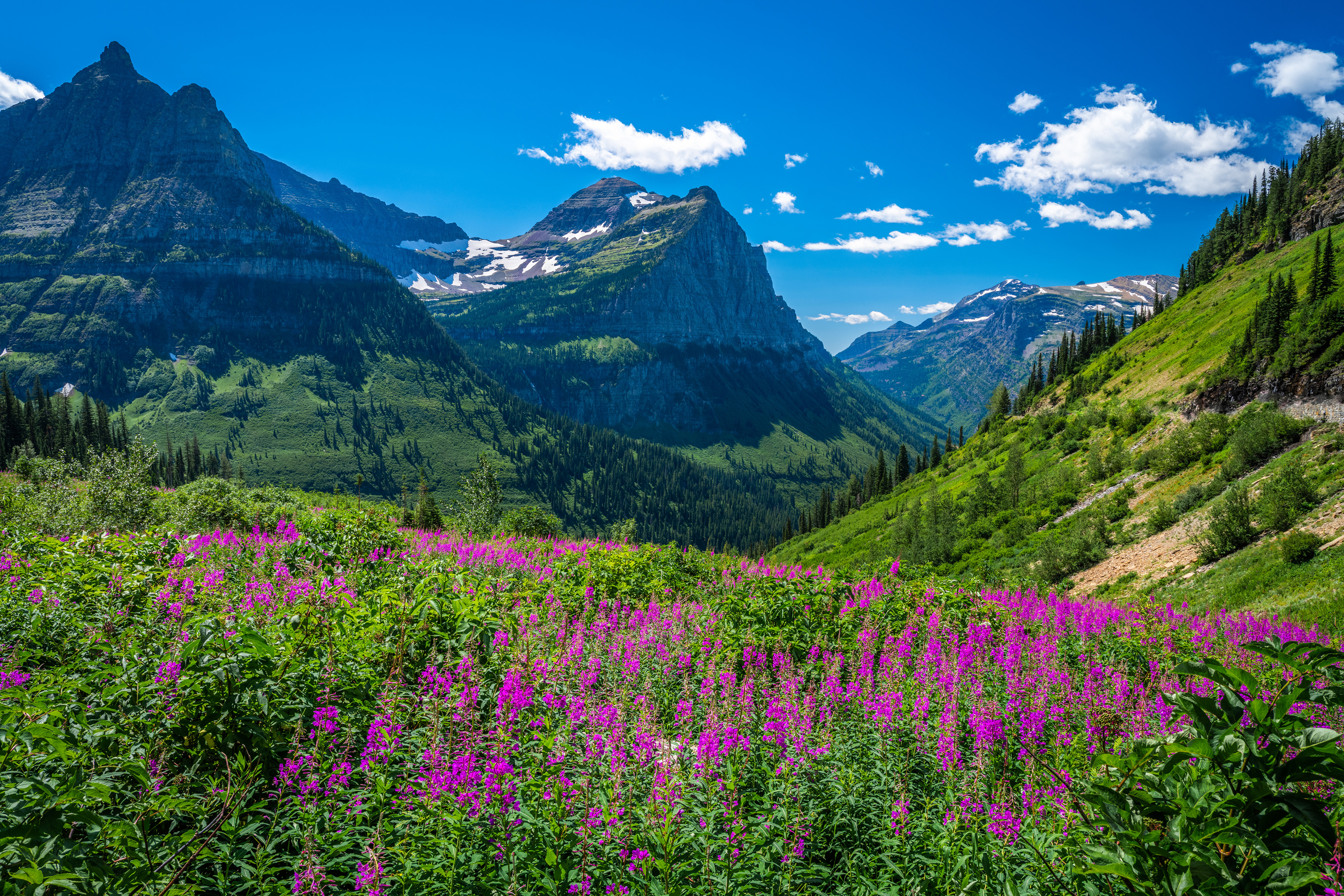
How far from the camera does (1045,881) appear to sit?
4418mm

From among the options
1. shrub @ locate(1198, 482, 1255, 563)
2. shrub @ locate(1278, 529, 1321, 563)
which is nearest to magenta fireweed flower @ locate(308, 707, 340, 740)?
shrub @ locate(1278, 529, 1321, 563)

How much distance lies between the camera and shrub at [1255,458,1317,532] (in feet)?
73.6

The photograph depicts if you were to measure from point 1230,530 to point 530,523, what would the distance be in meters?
36.6

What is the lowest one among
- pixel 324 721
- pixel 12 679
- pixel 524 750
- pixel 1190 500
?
pixel 1190 500

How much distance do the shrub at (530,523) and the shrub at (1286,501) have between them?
33507 mm

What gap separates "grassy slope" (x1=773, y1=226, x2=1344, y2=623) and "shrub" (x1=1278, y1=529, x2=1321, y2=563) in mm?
428

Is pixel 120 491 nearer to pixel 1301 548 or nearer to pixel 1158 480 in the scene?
pixel 1301 548

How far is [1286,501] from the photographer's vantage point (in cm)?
2272

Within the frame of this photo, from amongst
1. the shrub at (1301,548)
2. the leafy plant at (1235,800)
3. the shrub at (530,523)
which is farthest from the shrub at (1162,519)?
the leafy plant at (1235,800)

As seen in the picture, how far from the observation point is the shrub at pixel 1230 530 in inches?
922

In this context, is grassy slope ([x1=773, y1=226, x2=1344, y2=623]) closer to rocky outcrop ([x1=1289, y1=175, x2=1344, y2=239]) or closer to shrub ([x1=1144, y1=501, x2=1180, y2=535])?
shrub ([x1=1144, y1=501, x2=1180, y2=535])

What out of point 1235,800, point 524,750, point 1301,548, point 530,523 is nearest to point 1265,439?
point 1301,548

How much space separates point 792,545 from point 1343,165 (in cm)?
10049

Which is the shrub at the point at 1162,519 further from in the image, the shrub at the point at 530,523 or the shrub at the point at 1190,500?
the shrub at the point at 530,523
